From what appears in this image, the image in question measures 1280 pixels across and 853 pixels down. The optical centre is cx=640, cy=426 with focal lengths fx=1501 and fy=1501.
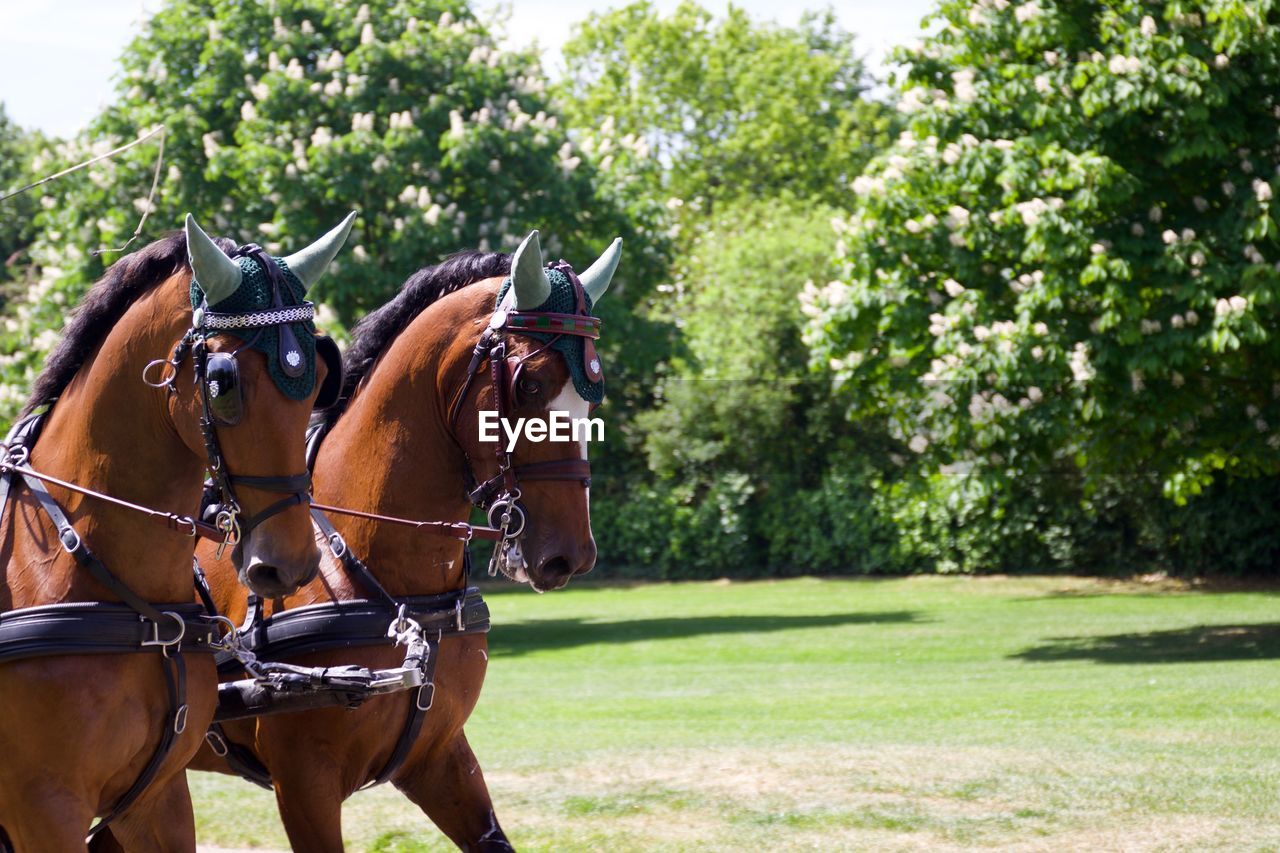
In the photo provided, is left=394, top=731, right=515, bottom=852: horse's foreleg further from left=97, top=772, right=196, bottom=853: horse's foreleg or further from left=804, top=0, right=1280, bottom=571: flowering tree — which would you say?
left=804, top=0, right=1280, bottom=571: flowering tree

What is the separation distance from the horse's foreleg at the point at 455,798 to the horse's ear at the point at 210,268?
185 centimetres

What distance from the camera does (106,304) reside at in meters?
4.04

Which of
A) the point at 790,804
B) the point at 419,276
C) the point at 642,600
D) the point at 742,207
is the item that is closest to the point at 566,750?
the point at 790,804

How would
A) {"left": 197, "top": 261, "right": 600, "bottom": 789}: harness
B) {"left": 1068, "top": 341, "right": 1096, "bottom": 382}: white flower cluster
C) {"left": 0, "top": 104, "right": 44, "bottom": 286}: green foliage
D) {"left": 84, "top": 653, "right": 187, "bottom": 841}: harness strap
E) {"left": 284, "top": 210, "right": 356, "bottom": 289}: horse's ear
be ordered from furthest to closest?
1. {"left": 0, "top": 104, "right": 44, "bottom": 286}: green foliage
2. {"left": 1068, "top": 341, "right": 1096, "bottom": 382}: white flower cluster
3. {"left": 197, "top": 261, "right": 600, "bottom": 789}: harness
4. {"left": 284, "top": 210, "right": 356, "bottom": 289}: horse's ear
5. {"left": 84, "top": 653, "right": 187, "bottom": 841}: harness strap

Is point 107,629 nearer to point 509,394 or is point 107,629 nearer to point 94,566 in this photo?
point 94,566

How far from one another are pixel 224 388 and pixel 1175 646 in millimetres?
15943

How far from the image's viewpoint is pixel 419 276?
5.17 meters

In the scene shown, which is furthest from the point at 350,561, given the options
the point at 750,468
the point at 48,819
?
the point at 750,468

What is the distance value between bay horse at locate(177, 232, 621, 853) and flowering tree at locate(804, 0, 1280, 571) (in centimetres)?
1054

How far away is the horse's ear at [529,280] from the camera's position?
15.0 ft

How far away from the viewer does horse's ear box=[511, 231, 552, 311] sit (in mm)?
4570

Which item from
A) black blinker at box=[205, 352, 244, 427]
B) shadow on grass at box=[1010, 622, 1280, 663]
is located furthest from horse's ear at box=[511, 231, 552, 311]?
shadow on grass at box=[1010, 622, 1280, 663]

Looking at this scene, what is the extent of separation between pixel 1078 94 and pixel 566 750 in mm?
8855

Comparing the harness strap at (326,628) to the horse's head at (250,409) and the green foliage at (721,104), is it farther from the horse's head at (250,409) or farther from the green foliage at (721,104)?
the green foliage at (721,104)
